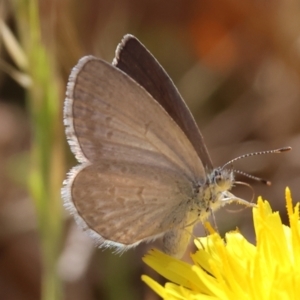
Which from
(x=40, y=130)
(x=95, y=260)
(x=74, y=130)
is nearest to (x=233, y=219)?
(x=95, y=260)

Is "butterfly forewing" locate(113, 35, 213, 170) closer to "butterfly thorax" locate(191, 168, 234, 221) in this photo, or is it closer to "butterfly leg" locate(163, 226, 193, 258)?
"butterfly thorax" locate(191, 168, 234, 221)

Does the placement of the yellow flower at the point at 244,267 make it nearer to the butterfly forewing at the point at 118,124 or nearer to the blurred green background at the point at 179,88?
the butterfly forewing at the point at 118,124

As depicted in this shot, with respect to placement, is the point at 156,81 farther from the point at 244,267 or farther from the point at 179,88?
the point at 179,88

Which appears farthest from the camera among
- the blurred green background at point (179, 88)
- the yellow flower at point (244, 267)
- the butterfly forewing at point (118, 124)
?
the blurred green background at point (179, 88)

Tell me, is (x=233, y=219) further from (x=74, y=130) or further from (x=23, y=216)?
(x=74, y=130)

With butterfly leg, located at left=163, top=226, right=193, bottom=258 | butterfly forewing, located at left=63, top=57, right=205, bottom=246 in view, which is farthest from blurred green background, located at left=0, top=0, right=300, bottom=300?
butterfly leg, located at left=163, top=226, right=193, bottom=258

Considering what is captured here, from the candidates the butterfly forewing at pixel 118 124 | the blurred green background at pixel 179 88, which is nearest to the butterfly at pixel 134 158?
the butterfly forewing at pixel 118 124
